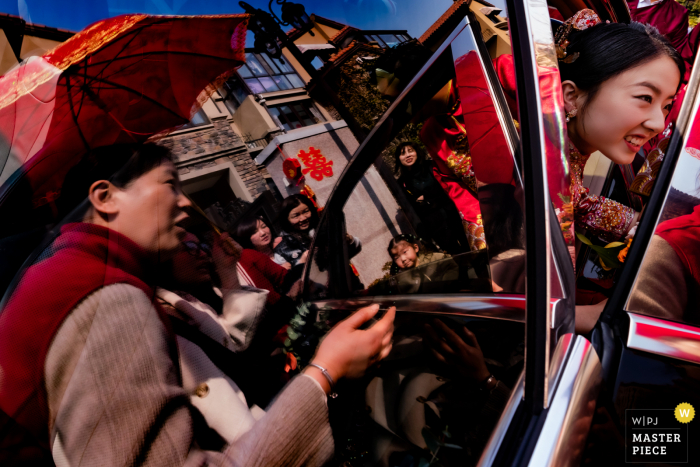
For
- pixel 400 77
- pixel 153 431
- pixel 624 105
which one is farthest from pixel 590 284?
pixel 153 431

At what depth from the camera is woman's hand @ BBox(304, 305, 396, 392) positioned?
32.9 inches

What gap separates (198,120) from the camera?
82 cm

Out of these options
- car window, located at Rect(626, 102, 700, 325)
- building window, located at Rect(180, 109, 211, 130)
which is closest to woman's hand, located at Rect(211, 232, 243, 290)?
building window, located at Rect(180, 109, 211, 130)

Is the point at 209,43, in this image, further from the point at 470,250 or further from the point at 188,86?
the point at 470,250

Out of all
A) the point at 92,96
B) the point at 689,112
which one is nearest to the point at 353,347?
the point at 92,96

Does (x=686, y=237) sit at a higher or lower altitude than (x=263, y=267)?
lower

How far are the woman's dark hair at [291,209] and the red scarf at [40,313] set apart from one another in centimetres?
34

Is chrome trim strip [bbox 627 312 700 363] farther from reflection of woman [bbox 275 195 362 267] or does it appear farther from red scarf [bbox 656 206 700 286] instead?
reflection of woman [bbox 275 195 362 267]

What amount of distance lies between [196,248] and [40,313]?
0.27m

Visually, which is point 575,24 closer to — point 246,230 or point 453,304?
point 453,304

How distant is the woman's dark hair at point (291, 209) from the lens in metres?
0.91

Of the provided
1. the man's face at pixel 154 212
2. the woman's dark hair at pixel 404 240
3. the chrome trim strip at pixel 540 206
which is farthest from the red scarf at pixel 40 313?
the chrome trim strip at pixel 540 206

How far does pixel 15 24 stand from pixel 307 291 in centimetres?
88

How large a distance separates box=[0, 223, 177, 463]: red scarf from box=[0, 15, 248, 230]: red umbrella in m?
0.16
